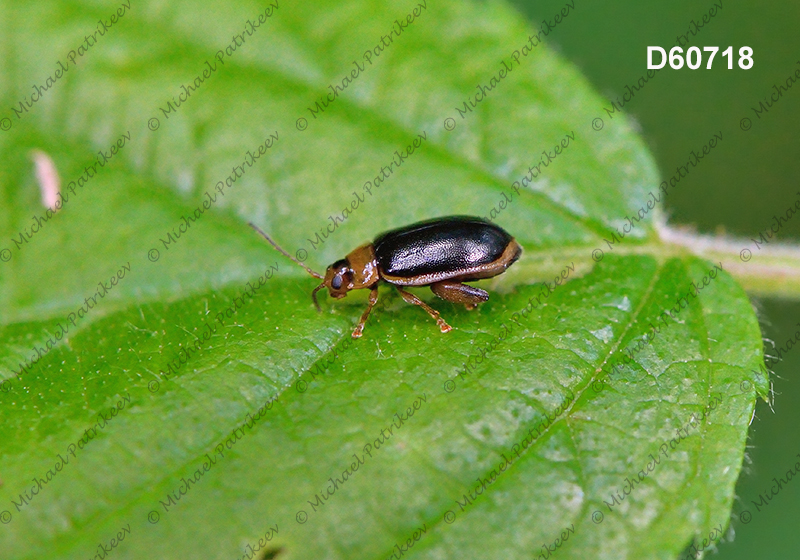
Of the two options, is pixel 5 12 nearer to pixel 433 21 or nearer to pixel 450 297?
pixel 433 21

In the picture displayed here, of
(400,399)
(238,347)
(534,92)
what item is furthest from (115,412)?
(534,92)

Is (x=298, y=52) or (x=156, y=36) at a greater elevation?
(x=298, y=52)

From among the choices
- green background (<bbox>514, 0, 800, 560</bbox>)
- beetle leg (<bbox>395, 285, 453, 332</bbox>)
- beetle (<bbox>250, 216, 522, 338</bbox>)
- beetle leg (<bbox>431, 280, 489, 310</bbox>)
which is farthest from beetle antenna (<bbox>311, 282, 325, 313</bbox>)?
green background (<bbox>514, 0, 800, 560</bbox>)

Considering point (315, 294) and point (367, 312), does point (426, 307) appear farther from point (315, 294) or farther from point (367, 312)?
point (315, 294)

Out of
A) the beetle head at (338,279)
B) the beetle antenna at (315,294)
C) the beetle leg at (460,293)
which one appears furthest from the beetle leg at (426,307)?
the beetle antenna at (315,294)

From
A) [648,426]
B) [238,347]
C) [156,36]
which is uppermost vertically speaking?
[156,36]

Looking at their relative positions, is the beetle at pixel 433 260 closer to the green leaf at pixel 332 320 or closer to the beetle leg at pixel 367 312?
the beetle leg at pixel 367 312

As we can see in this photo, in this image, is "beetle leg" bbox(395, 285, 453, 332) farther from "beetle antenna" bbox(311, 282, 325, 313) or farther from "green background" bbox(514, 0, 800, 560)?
"green background" bbox(514, 0, 800, 560)
